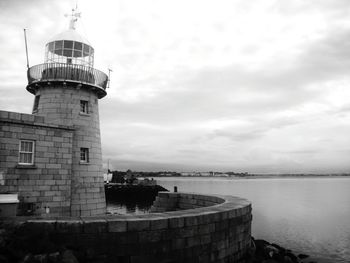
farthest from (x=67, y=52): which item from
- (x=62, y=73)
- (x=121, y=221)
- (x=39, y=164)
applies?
(x=121, y=221)

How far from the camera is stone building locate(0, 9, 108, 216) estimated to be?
11.8m

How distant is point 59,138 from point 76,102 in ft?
7.83

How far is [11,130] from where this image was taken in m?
11.7

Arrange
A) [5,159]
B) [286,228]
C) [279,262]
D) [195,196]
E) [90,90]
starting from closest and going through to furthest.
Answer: [279,262]
[5,159]
[195,196]
[90,90]
[286,228]

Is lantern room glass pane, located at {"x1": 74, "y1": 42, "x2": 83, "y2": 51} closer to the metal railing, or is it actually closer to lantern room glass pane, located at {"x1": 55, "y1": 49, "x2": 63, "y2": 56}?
lantern room glass pane, located at {"x1": 55, "y1": 49, "x2": 63, "y2": 56}

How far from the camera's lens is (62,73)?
1440cm

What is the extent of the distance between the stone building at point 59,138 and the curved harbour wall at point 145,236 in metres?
5.92

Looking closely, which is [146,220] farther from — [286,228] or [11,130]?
[286,228]

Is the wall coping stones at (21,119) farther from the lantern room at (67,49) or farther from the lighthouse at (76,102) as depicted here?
the lantern room at (67,49)

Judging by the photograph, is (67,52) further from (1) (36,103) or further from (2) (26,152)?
(2) (26,152)

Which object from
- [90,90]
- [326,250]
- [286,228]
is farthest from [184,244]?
[286,228]

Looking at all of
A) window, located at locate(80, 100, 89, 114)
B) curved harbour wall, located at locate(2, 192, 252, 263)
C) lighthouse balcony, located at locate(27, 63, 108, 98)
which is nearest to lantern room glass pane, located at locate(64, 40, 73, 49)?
lighthouse balcony, located at locate(27, 63, 108, 98)

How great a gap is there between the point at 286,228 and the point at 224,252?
745 inches

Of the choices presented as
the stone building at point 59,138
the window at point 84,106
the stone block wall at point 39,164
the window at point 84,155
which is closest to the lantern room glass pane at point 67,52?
the stone building at point 59,138
